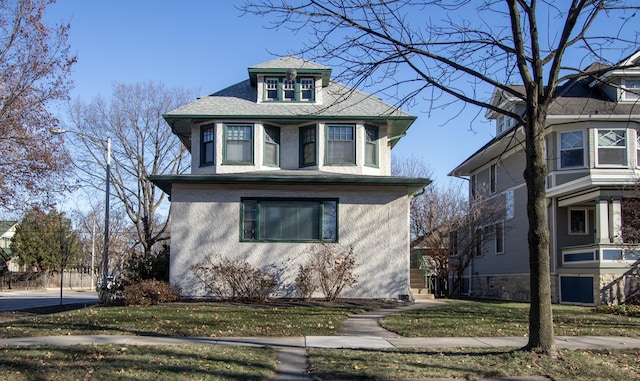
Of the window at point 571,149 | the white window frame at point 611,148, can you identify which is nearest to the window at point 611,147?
the white window frame at point 611,148

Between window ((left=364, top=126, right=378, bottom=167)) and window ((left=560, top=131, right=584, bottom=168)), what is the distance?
762 centimetres

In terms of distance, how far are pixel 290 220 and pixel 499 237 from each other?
13.6 meters

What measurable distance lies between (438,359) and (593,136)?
54.3ft

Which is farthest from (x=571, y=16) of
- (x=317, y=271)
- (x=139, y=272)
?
(x=139, y=272)

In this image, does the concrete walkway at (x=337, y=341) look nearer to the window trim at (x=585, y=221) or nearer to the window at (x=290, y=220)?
the window at (x=290, y=220)

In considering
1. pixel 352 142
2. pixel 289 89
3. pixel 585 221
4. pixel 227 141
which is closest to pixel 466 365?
pixel 352 142

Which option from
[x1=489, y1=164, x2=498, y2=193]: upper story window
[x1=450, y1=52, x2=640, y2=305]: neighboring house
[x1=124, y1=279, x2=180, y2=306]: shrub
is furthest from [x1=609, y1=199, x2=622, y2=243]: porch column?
[x1=124, y1=279, x2=180, y2=306]: shrub

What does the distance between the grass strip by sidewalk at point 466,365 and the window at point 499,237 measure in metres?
18.9

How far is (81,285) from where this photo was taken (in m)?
57.8

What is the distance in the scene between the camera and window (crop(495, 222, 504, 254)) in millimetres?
28453

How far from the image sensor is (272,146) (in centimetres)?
2081

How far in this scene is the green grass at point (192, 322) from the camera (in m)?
12.0

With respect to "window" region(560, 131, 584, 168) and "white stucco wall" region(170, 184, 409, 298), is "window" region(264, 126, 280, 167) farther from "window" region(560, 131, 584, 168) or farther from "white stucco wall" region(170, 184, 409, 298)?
"window" region(560, 131, 584, 168)

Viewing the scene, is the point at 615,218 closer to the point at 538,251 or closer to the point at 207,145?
the point at 538,251
